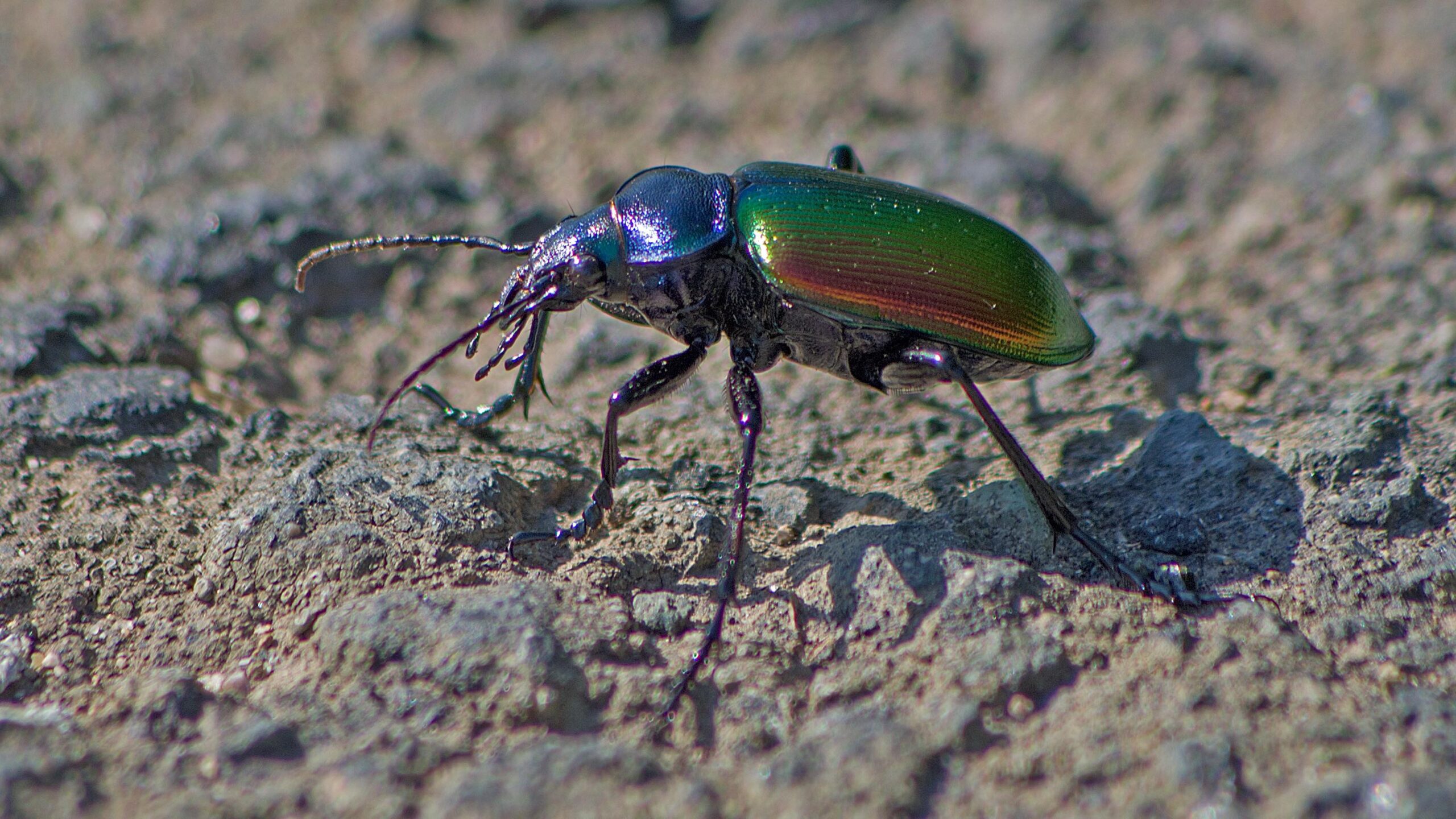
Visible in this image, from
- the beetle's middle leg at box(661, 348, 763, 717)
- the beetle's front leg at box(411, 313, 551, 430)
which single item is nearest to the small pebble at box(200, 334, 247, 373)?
the beetle's front leg at box(411, 313, 551, 430)

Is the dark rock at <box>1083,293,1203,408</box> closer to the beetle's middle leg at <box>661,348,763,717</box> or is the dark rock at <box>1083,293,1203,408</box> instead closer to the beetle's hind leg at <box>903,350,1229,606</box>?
the beetle's hind leg at <box>903,350,1229,606</box>

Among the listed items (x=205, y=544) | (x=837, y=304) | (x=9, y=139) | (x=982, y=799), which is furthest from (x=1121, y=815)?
(x=9, y=139)

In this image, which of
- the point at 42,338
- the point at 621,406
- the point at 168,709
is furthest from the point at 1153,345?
the point at 42,338

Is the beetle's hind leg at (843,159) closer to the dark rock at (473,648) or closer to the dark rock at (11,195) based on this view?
the dark rock at (473,648)

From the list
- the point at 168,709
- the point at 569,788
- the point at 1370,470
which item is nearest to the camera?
the point at 569,788

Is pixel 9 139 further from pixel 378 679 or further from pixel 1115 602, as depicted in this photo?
pixel 1115 602

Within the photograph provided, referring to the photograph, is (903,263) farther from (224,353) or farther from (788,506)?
(224,353)
